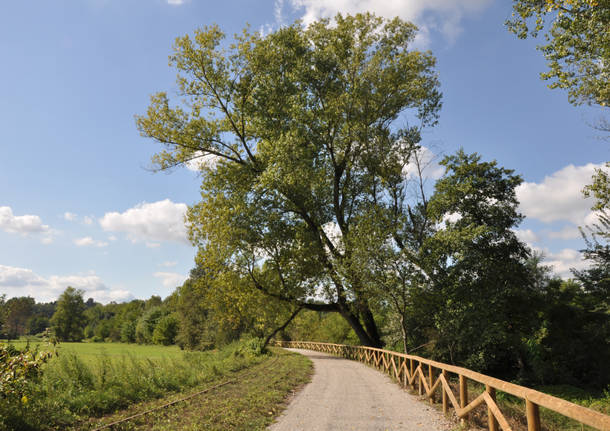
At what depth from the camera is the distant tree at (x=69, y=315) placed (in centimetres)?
7438

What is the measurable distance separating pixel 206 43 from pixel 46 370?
17645 millimetres

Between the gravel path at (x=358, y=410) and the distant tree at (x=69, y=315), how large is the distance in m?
79.4

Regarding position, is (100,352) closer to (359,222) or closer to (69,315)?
(359,222)

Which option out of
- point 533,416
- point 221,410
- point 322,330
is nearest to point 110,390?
point 221,410

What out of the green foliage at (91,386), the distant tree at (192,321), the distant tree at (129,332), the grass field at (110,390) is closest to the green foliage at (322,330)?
the distant tree at (192,321)

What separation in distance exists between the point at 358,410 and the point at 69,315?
8367 cm

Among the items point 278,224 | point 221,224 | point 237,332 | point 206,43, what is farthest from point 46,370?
point 237,332

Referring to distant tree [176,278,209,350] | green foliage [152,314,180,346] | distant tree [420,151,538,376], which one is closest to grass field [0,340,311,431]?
distant tree [420,151,538,376]

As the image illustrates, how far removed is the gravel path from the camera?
7562 millimetres

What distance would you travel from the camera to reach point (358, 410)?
8922mm

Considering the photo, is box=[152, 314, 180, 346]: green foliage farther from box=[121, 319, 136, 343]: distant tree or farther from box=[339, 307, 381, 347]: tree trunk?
box=[339, 307, 381, 347]: tree trunk

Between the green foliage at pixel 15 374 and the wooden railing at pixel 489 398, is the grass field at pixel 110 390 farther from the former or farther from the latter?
the wooden railing at pixel 489 398

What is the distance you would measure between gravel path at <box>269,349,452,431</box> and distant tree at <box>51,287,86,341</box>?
79393 millimetres

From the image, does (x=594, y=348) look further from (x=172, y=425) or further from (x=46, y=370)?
(x=46, y=370)
